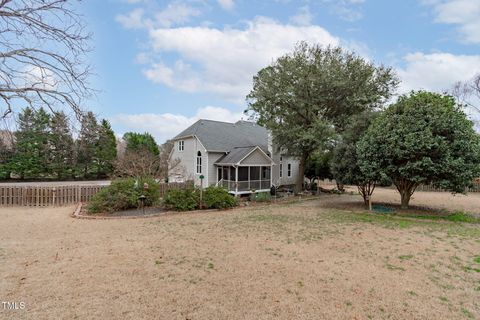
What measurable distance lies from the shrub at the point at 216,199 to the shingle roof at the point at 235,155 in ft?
15.8

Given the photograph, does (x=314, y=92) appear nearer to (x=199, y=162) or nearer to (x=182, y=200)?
(x=199, y=162)

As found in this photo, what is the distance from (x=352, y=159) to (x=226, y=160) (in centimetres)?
903

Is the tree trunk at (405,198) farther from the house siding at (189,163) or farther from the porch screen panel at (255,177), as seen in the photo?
the house siding at (189,163)

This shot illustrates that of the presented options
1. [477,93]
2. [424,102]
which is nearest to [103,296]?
[424,102]

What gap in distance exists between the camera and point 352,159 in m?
12.7

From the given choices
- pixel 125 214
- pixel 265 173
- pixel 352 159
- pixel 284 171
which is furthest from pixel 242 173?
pixel 125 214

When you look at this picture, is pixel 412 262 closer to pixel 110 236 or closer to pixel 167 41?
pixel 110 236

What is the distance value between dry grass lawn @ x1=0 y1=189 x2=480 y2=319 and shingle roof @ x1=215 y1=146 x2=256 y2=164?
967 centimetres

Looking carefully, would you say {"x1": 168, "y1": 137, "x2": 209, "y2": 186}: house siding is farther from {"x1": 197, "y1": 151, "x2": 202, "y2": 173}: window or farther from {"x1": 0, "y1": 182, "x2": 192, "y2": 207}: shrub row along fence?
{"x1": 0, "y1": 182, "x2": 192, "y2": 207}: shrub row along fence

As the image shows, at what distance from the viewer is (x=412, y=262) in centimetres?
548

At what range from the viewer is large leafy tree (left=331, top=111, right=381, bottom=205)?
12614mm

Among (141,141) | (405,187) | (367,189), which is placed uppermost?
(141,141)

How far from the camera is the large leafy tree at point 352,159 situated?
41.4ft

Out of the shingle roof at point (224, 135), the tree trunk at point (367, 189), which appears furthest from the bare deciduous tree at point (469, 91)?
the tree trunk at point (367, 189)
